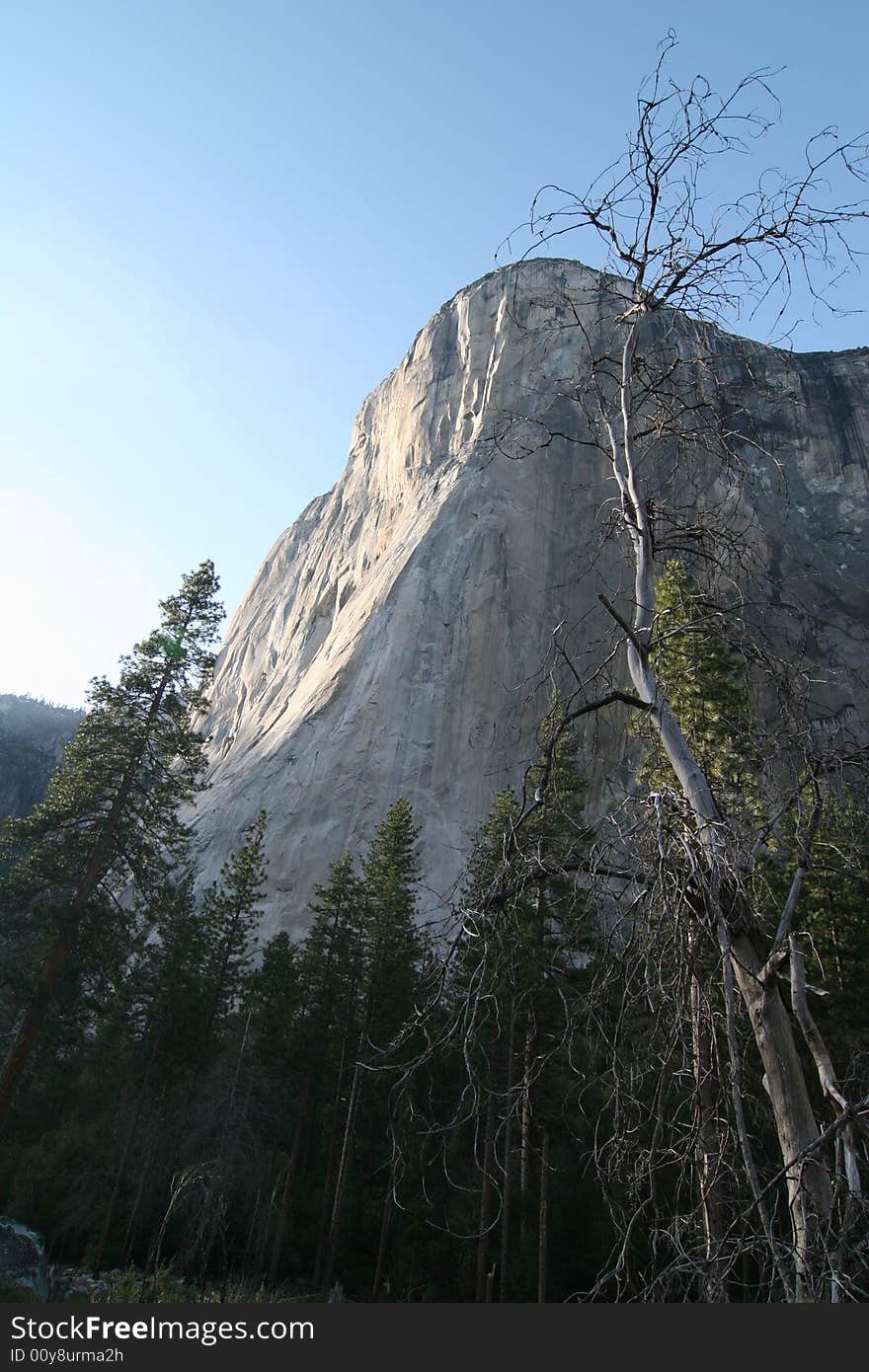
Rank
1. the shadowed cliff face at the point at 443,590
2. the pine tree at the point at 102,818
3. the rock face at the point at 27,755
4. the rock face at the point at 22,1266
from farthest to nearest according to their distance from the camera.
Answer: the rock face at the point at 27,755, the shadowed cliff face at the point at 443,590, the pine tree at the point at 102,818, the rock face at the point at 22,1266

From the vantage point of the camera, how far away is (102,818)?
18.6 m

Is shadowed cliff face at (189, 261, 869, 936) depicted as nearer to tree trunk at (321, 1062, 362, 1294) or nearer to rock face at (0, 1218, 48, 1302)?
tree trunk at (321, 1062, 362, 1294)

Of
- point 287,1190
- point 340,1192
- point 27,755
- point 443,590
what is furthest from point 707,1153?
point 27,755

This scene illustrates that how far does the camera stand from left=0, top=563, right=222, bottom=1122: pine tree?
16.8 metres

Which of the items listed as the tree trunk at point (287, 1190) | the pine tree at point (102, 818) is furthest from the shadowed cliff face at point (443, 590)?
the pine tree at point (102, 818)

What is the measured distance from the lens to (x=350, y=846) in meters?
37.3

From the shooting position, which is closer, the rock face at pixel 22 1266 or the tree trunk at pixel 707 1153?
the tree trunk at pixel 707 1153

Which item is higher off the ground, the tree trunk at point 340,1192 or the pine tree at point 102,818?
the pine tree at point 102,818

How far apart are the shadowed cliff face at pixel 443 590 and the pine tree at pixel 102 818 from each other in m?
12.5

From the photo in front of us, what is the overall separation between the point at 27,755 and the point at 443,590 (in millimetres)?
39775

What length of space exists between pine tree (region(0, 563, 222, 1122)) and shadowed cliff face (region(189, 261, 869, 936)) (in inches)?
491

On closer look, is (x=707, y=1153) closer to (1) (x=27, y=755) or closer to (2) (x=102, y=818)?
(2) (x=102, y=818)

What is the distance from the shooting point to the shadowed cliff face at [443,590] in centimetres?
3903

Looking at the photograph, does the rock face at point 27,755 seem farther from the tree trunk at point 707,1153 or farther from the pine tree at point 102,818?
the tree trunk at point 707,1153
